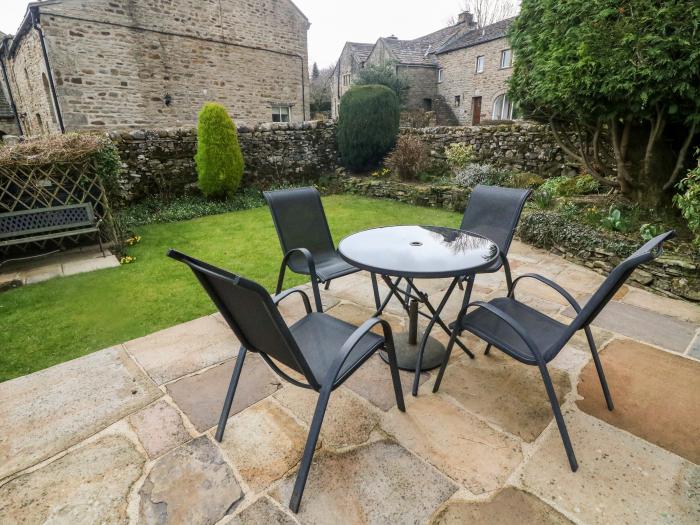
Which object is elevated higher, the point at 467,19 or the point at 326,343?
the point at 467,19

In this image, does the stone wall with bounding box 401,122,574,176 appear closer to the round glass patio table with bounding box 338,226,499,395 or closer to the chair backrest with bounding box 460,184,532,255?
the chair backrest with bounding box 460,184,532,255

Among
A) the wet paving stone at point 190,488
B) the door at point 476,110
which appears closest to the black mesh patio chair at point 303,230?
the wet paving stone at point 190,488

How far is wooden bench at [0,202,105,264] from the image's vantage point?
162 inches

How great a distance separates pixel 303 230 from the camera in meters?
3.21

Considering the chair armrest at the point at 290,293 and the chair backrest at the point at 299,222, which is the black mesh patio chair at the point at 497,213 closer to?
the chair backrest at the point at 299,222

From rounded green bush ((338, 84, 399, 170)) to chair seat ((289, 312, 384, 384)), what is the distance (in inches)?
293

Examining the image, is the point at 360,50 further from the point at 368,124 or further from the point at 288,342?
the point at 288,342

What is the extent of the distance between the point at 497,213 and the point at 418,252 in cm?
128

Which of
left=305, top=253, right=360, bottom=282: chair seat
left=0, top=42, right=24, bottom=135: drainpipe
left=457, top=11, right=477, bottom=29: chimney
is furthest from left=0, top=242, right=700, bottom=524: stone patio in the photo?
left=457, top=11, right=477, bottom=29: chimney

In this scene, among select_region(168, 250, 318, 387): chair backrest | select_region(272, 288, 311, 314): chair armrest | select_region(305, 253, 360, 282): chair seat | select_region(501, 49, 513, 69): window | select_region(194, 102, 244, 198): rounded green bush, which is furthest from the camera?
select_region(501, 49, 513, 69): window

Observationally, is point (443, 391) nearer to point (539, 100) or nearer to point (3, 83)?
point (539, 100)

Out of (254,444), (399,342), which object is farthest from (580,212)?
(254,444)

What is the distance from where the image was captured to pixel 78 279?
3.90 m

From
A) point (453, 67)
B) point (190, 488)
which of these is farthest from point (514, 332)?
point (453, 67)
